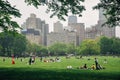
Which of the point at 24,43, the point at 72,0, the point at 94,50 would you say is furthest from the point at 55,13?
the point at 94,50

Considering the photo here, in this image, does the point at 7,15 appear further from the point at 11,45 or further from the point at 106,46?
the point at 106,46

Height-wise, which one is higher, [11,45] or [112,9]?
[112,9]

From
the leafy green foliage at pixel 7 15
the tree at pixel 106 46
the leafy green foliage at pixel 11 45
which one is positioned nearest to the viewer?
the leafy green foliage at pixel 7 15

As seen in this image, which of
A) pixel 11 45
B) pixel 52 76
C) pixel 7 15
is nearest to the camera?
pixel 52 76

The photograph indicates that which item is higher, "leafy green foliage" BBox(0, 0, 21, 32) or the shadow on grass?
"leafy green foliage" BBox(0, 0, 21, 32)

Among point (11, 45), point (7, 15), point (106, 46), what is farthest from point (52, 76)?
point (106, 46)

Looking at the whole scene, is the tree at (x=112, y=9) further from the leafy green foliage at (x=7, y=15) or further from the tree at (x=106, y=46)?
the tree at (x=106, y=46)

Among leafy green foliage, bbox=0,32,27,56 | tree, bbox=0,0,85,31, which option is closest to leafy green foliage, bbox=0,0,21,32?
tree, bbox=0,0,85,31

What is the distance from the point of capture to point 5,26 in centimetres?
3309

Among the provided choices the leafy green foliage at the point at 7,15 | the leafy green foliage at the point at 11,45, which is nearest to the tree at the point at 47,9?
the leafy green foliage at the point at 7,15

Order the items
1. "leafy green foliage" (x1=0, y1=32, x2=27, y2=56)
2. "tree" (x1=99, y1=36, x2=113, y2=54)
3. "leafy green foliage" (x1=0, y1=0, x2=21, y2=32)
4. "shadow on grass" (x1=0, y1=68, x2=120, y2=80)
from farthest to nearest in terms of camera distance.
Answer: "tree" (x1=99, y1=36, x2=113, y2=54), "leafy green foliage" (x1=0, y1=32, x2=27, y2=56), "leafy green foliage" (x1=0, y1=0, x2=21, y2=32), "shadow on grass" (x1=0, y1=68, x2=120, y2=80)

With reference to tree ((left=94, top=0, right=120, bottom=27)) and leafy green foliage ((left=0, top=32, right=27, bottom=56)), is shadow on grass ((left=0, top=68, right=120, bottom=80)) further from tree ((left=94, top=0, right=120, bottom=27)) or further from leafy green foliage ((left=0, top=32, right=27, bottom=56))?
leafy green foliage ((left=0, top=32, right=27, bottom=56))

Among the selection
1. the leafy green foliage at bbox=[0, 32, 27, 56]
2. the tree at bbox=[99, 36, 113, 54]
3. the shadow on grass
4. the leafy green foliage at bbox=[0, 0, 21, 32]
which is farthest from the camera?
the tree at bbox=[99, 36, 113, 54]

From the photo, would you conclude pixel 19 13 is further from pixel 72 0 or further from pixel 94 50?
pixel 94 50
